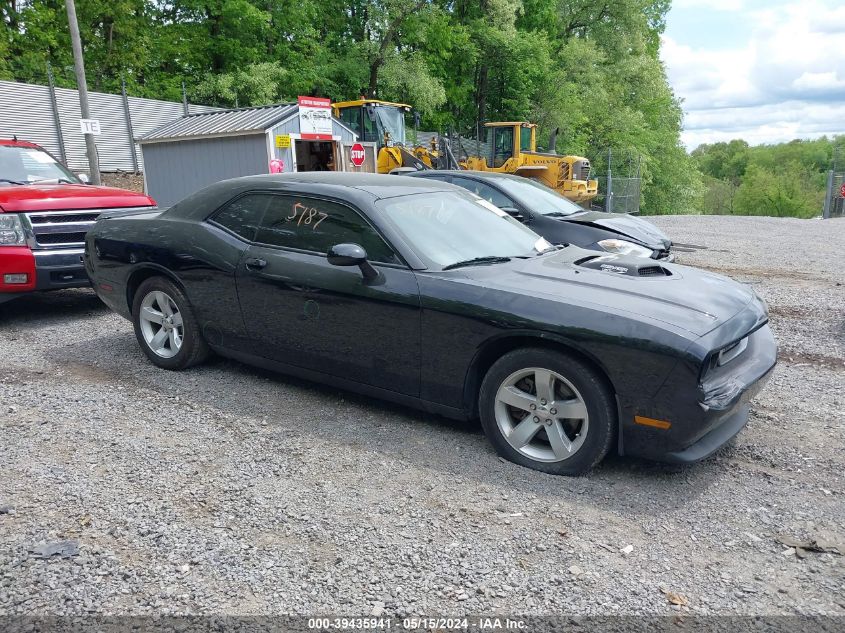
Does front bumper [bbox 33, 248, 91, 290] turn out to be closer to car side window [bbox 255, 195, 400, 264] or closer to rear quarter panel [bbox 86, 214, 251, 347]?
rear quarter panel [bbox 86, 214, 251, 347]

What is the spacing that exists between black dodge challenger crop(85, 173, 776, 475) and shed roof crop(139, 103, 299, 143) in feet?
37.7

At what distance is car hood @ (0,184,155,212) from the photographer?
6445 millimetres

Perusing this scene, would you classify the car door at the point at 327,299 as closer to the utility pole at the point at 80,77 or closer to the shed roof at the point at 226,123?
the utility pole at the point at 80,77

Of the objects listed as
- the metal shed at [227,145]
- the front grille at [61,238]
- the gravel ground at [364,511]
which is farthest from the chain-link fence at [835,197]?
the front grille at [61,238]

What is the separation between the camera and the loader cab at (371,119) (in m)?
21.4

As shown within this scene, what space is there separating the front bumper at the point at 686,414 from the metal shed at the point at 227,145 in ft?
43.7

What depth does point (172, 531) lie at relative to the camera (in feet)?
9.71

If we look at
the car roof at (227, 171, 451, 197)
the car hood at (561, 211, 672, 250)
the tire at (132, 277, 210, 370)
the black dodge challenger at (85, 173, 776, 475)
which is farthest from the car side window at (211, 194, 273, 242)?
the car hood at (561, 211, 672, 250)

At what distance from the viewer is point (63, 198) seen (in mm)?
6766

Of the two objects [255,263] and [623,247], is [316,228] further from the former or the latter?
[623,247]

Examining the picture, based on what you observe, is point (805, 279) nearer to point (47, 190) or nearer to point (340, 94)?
point (47, 190)

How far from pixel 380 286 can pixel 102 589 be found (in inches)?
82.5

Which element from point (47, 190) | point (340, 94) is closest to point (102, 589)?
point (47, 190)

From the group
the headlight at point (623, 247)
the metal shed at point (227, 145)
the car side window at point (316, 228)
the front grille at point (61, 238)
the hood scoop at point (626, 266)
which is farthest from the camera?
the metal shed at point (227, 145)
